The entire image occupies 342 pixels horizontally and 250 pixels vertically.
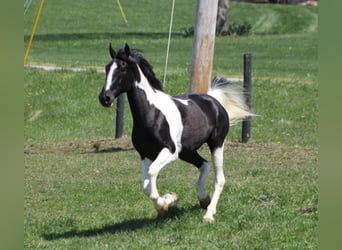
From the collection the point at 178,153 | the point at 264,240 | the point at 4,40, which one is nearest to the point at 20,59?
the point at 4,40

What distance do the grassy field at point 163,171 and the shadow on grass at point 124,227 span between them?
1 cm

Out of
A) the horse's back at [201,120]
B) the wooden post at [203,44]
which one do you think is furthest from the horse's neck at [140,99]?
the wooden post at [203,44]

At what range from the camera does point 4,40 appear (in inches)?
75.7

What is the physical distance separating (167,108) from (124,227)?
123cm

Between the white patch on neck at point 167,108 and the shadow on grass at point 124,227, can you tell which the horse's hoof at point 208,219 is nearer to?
the shadow on grass at point 124,227

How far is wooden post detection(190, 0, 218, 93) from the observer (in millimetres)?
13406

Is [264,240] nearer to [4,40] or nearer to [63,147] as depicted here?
[4,40]

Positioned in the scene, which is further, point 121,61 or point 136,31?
point 136,31

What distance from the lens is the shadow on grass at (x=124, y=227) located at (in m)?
7.34

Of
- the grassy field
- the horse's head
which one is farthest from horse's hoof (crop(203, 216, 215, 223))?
the horse's head

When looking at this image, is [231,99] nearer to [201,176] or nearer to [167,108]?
[201,176]

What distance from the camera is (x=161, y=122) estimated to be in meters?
7.14

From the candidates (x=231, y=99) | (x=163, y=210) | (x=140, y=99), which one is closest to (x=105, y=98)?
(x=140, y=99)

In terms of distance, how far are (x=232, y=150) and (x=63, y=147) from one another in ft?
12.1
